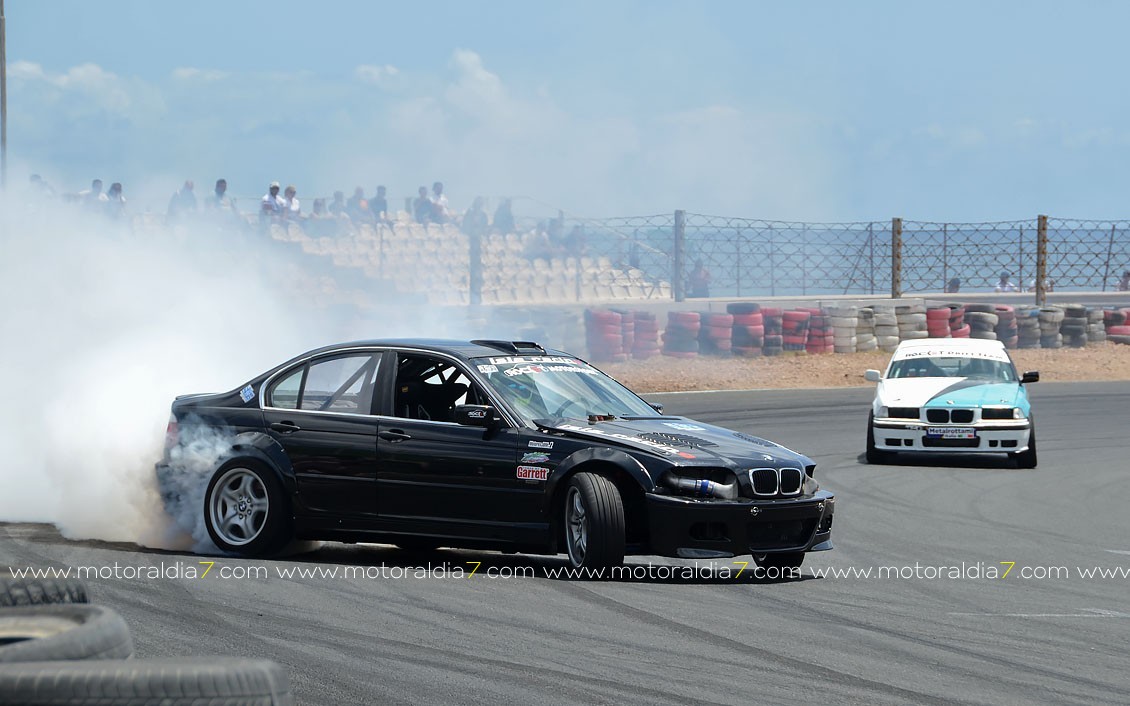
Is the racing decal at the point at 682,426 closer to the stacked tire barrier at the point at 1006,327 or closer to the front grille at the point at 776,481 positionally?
the front grille at the point at 776,481

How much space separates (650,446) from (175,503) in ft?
10.1

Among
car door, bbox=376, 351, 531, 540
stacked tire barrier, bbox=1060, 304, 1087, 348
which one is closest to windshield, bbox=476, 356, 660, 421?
car door, bbox=376, 351, 531, 540

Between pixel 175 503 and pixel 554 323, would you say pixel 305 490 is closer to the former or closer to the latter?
pixel 175 503

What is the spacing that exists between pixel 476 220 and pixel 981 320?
32.0 ft

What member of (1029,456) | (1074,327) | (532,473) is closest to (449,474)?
(532,473)

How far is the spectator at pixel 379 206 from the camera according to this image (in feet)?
84.7

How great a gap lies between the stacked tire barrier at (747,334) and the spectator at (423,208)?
18.2 feet

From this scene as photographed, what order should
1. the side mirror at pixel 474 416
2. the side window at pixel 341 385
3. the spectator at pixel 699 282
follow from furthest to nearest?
the spectator at pixel 699 282 → the side window at pixel 341 385 → the side mirror at pixel 474 416

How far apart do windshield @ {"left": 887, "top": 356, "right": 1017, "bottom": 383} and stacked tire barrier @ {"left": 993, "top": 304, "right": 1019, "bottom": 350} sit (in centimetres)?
1230

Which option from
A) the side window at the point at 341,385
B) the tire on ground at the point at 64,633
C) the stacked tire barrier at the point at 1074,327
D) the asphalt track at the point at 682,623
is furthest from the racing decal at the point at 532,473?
the stacked tire barrier at the point at 1074,327

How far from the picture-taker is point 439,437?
8.83m

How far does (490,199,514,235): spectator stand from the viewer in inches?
1014

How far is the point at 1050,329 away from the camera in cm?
2961

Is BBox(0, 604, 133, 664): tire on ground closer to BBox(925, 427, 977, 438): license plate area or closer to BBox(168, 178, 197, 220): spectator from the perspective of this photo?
BBox(925, 427, 977, 438): license plate area
